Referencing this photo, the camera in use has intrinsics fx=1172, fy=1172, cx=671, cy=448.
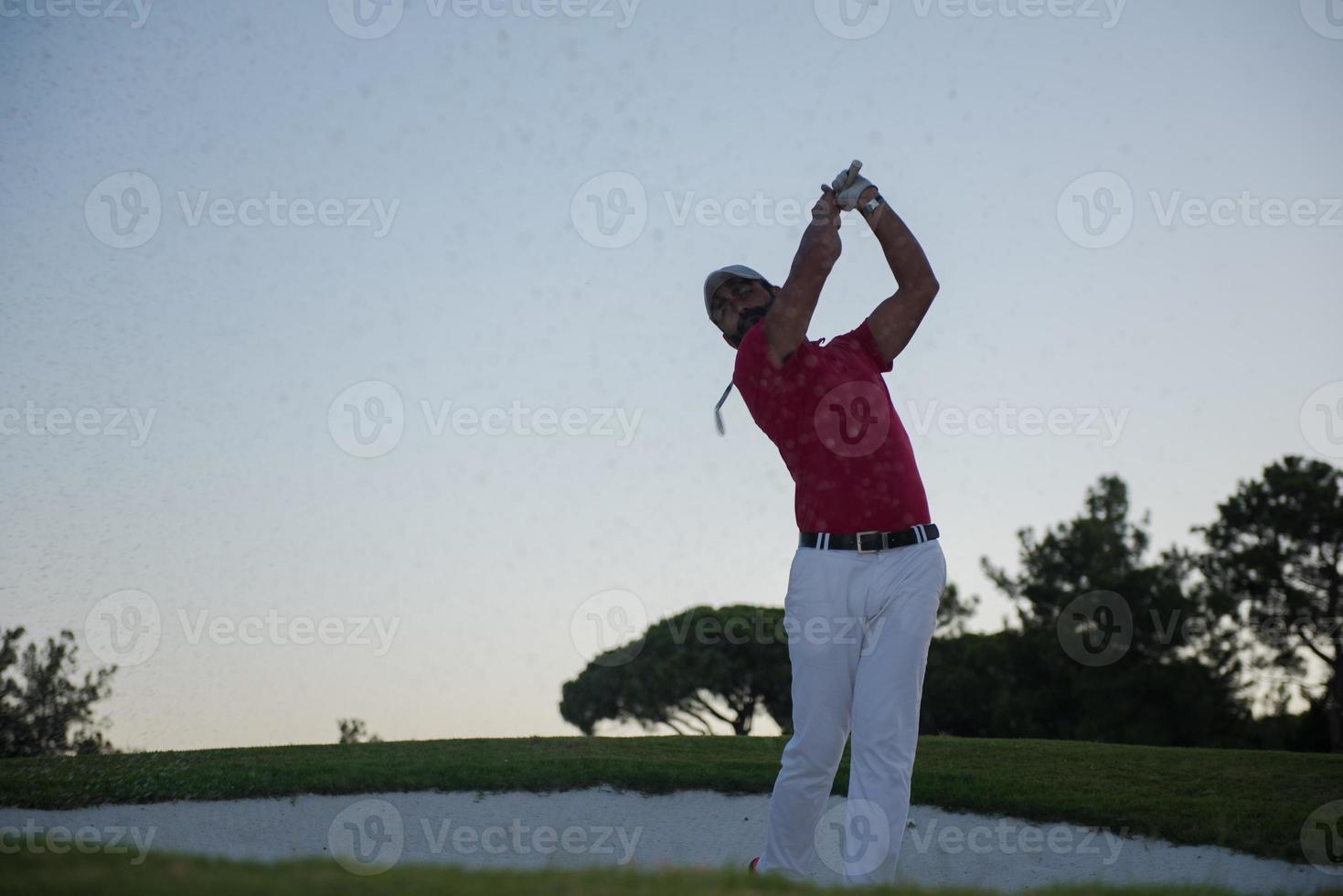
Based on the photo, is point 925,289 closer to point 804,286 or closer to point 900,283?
point 900,283

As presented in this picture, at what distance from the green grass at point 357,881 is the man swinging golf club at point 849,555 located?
32.5 inches

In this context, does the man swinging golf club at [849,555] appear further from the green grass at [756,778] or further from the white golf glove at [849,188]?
the green grass at [756,778]

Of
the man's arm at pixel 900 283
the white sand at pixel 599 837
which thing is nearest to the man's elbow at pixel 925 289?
the man's arm at pixel 900 283

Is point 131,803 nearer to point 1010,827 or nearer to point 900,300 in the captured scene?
point 1010,827

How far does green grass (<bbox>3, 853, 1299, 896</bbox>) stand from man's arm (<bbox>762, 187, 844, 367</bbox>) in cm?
204

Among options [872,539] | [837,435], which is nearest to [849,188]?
[837,435]

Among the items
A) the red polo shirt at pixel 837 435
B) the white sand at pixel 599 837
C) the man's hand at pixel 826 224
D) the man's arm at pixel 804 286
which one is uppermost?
the man's hand at pixel 826 224

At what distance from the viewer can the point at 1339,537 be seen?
30.2 m

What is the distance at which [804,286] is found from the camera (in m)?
4.59

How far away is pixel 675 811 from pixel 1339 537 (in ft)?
85.6

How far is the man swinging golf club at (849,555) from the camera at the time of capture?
4.58m

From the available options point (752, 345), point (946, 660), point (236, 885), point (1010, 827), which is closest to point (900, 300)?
point (752, 345)

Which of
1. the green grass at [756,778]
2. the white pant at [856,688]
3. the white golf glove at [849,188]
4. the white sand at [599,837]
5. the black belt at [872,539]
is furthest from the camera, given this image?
the green grass at [756,778]

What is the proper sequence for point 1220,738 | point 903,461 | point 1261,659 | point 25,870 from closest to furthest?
point 25,870 < point 903,461 < point 1220,738 < point 1261,659
